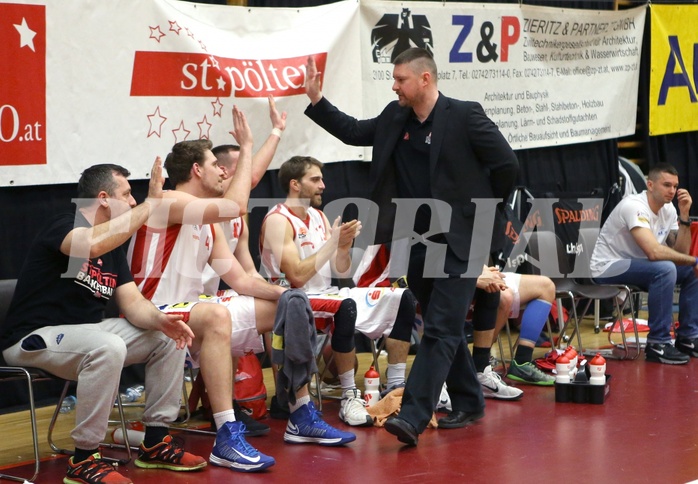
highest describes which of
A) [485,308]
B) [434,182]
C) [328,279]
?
[434,182]

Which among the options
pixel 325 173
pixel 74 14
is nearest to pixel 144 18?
pixel 74 14

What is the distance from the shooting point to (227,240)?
503 cm

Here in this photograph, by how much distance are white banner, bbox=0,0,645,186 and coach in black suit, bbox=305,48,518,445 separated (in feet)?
4.32

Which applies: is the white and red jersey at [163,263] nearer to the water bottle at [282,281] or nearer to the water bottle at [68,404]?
the water bottle at [282,281]

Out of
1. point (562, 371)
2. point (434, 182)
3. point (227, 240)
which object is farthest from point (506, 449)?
point (227, 240)

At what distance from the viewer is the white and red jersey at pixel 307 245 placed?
5262mm

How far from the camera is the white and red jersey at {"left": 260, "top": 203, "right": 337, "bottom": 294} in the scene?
5262mm

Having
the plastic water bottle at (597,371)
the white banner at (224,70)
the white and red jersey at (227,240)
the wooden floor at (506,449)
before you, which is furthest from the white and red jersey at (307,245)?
the plastic water bottle at (597,371)

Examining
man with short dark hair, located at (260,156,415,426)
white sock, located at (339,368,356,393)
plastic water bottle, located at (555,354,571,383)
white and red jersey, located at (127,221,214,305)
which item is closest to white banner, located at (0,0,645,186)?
man with short dark hair, located at (260,156,415,426)

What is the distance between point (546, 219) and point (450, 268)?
3.52 metres

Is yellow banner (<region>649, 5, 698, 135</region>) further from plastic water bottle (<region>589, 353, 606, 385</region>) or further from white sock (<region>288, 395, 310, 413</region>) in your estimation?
white sock (<region>288, 395, 310, 413</region>)

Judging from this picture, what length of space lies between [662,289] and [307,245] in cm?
263

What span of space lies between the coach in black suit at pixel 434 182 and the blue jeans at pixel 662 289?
7.71ft

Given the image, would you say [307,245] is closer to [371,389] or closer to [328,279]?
[328,279]
